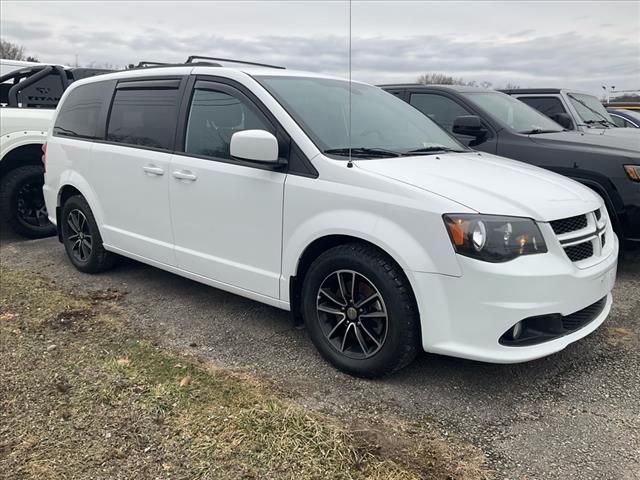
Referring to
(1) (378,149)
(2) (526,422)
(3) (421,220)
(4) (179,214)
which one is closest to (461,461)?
(2) (526,422)

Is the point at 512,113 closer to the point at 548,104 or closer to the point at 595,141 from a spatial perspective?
the point at 595,141

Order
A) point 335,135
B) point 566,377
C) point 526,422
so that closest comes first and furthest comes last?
point 526,422
point 566,377
point 335,135

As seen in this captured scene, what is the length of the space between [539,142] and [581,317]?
2.92 m

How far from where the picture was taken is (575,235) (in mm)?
3166

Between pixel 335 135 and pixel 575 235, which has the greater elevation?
pixel 335 135

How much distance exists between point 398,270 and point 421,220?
0.32 metres

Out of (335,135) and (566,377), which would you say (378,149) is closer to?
(335,135)

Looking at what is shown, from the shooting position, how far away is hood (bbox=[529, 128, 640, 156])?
529cm

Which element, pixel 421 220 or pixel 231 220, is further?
pixel 231 220

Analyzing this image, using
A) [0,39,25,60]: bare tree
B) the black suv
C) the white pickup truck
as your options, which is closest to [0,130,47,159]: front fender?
the white pickup truck

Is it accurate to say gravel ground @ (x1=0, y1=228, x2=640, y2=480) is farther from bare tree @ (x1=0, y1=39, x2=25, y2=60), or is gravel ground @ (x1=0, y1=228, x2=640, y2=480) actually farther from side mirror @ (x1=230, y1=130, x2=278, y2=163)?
bare tree @ (x1=0, y1=39, x2=25, y2=60)

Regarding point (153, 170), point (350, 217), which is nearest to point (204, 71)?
point (153, 170)

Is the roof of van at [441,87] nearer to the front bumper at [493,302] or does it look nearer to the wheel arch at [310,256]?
the wheel arch at [310,256]

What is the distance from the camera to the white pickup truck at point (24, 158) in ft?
21.4
